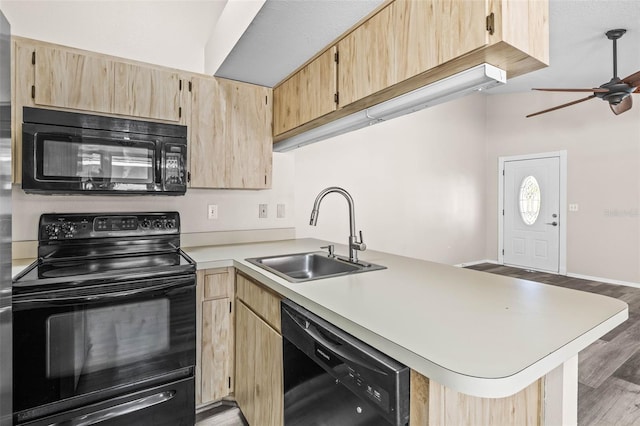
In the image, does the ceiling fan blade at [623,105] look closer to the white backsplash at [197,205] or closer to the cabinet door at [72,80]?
the white backsplash at [197,205]

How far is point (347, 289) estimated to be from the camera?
1.24 m

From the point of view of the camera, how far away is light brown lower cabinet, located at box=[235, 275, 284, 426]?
143 cm

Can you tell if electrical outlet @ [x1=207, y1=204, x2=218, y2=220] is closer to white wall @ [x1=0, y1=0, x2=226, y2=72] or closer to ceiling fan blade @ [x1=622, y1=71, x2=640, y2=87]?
white wall @ [x1=0, y1=0, x2=226, y2=72]

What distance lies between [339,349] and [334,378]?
7.1 inches

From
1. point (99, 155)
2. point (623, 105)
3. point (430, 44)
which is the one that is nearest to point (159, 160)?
point (99, 155)

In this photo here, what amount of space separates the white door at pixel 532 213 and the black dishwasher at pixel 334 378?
222 inches

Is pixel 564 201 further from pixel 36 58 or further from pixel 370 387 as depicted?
pixel 36 58

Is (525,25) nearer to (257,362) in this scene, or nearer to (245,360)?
(257,362)

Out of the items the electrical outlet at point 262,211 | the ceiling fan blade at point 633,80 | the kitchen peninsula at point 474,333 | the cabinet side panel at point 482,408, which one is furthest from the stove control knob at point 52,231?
the ceiling fan blade at point 633,80

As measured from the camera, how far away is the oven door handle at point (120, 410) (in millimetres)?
1474

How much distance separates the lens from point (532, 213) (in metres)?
5.65

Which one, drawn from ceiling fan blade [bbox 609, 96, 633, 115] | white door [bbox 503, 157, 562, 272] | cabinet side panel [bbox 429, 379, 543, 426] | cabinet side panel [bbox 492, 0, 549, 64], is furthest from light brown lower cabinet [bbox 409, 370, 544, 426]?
white door [bbox 503, 157, 562, 272]

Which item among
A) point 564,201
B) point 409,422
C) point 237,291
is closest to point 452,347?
point 409,422

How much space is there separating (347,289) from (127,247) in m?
1.56
